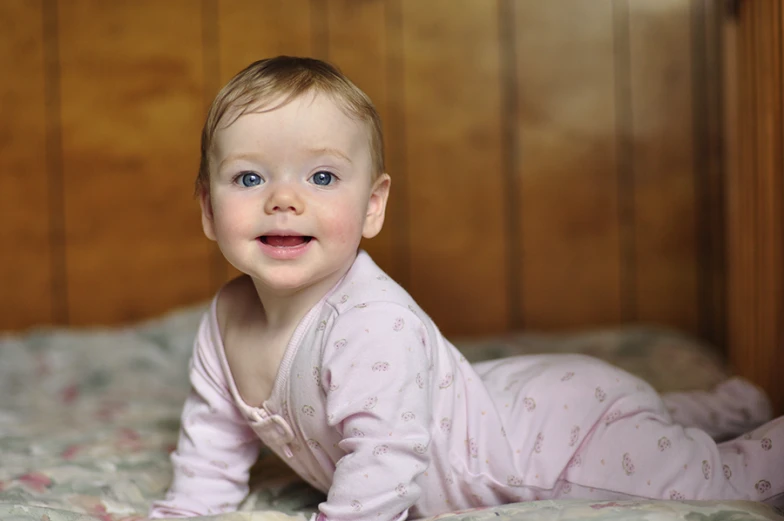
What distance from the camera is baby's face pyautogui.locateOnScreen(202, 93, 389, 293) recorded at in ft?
2.94

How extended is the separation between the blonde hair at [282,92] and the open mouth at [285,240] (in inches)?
4.4

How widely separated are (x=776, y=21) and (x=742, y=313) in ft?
1.99

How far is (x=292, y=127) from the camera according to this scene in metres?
0.90

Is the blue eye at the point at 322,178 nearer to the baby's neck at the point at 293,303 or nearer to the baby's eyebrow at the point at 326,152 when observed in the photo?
the baby's eyebrow at the point at 326,152

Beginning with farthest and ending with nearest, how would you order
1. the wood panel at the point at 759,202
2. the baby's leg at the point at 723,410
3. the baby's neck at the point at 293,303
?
1. the wood panel at the point at 759,202
2. the baby's leg at the point at 723,410
3. the baby's neck at the point at 293,303

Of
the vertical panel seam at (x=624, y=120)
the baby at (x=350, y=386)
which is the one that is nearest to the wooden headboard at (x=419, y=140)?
the vertical panel seam at (x=624, y=120)

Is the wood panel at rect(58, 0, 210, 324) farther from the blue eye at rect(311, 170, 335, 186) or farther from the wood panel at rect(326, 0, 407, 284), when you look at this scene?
the blue eye at rect(311, 170, 335, 186)

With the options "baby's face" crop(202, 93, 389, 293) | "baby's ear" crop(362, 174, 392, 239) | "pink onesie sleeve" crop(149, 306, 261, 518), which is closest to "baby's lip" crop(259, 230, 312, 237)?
"baby's face" crop(202, 93, 389, 293)

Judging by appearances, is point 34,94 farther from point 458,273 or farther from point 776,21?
point 776,21

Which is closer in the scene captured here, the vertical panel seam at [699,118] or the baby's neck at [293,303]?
the baby's neck at [293,303]

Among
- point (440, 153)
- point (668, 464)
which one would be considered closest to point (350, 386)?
point (668, 464)

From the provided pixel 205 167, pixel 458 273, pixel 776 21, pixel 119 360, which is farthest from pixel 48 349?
pixel 776 21

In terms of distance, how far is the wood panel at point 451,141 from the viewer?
2303mm

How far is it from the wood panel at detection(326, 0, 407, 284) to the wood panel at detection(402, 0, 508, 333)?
3 centimetres
